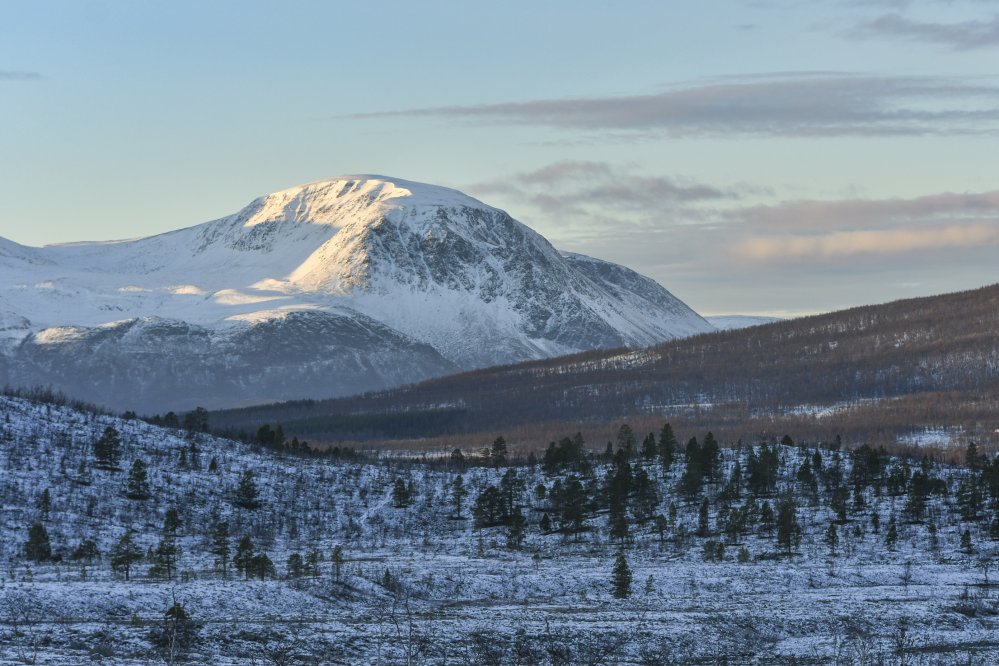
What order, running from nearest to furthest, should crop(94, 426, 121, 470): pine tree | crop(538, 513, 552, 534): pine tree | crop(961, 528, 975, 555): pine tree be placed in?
1. crop(961, 528, 975, 555): pine tree
2. crop(538, 513, 552, 534): pine tree
3. crop(94, 426, 121, 470): pine tree

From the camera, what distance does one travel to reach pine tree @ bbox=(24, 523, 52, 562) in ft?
326

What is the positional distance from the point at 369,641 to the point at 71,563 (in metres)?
36.4

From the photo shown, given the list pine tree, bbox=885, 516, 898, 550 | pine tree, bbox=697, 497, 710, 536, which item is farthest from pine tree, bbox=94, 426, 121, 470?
pine tree, bbox=885, 516, 898, 550

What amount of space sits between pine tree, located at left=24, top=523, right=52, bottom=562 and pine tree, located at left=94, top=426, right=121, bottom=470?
2833cm

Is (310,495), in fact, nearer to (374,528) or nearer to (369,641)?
(374,528)

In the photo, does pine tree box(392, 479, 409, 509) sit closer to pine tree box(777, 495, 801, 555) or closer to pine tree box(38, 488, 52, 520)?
pine tree box(38, 488, 52, 520)

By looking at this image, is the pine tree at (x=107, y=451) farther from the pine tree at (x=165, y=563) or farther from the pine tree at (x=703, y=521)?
the pine tree at (x=703, y=521)

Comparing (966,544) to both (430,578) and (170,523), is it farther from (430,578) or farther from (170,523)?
(170,523)

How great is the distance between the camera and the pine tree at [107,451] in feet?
426

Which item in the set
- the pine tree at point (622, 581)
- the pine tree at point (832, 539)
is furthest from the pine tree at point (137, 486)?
the pine tree at point (622, 581)

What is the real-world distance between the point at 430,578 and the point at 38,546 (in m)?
26.0

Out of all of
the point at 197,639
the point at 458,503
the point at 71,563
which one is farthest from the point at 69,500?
the point at 197,639

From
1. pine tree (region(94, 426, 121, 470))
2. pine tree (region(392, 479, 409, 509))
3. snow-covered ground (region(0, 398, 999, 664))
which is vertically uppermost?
pine tree (region(94, 426, 121, 470))

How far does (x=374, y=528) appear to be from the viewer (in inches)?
5079
